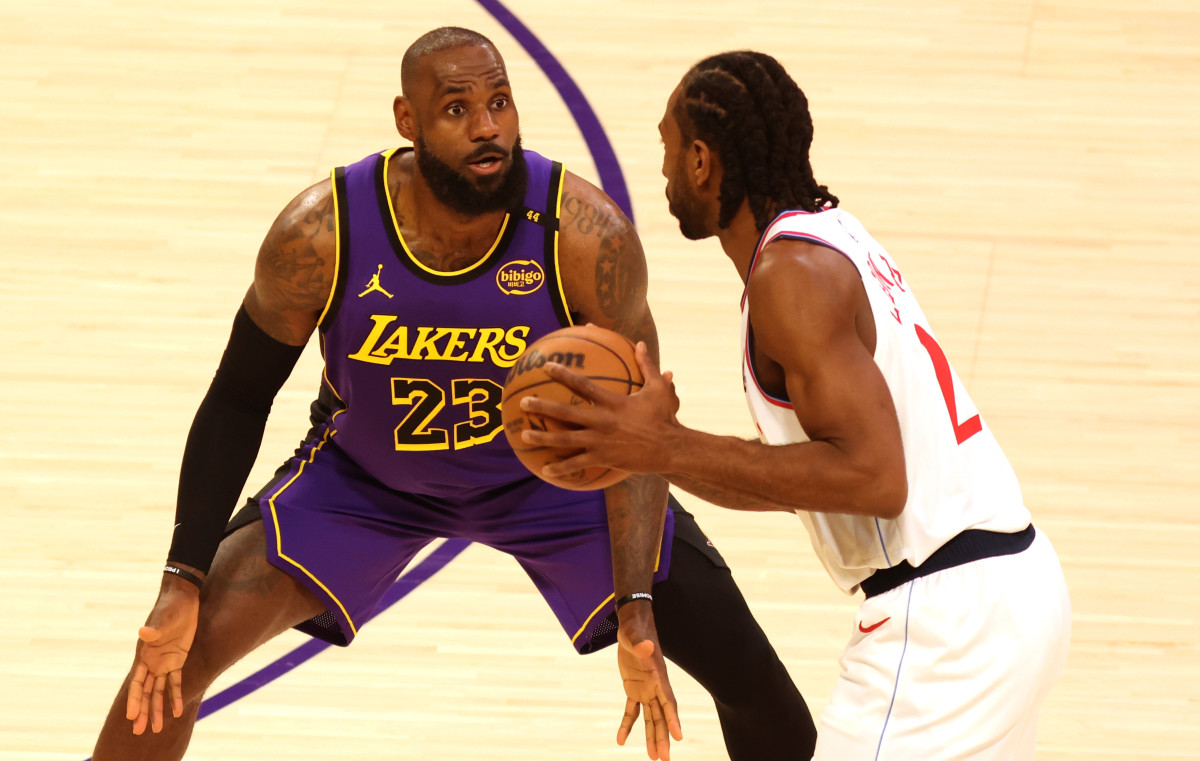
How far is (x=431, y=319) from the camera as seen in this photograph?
4.18 m

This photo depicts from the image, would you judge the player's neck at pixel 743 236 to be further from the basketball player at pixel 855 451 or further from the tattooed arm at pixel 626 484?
the tattooed arm at pixel 626 484

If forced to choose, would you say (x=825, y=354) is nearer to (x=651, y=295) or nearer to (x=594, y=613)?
(x=594, y=613)

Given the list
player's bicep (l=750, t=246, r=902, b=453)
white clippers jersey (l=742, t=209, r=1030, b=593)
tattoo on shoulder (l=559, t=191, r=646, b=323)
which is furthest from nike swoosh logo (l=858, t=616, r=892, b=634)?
tattoo on shoulder (l=559, t=191, r=646, b=323)

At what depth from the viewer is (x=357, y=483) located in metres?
4.45

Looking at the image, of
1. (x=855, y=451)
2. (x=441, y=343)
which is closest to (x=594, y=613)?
(x=441, y=343)

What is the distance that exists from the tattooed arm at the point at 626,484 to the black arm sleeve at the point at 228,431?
2.85ft

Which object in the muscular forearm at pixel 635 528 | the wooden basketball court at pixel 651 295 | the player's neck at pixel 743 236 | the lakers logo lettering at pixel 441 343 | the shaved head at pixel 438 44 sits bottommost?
the wooden basketball court at pixel 651 295

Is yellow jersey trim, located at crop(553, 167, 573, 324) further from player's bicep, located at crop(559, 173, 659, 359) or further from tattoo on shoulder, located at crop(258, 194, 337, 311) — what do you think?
tattoo on shoulder, located at crop(258, 194, 337, 311)

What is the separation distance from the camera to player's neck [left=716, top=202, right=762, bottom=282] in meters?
3.48

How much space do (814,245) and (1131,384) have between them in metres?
3.84

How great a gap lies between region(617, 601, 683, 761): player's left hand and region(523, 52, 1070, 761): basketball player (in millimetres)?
691

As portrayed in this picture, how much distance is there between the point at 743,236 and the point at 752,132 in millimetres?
247

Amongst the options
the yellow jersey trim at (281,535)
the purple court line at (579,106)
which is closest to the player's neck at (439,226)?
the yellow jersey trim at (281,535)

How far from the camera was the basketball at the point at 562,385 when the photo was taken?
3.31m
